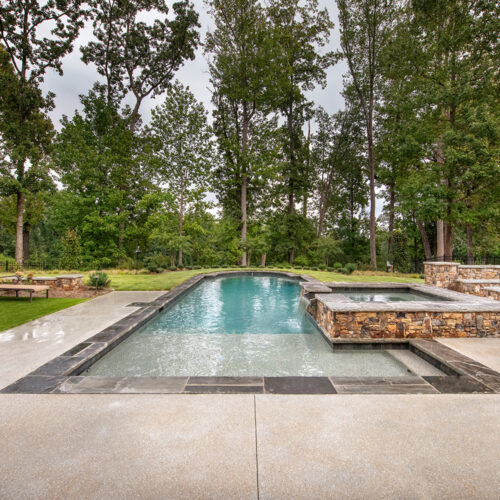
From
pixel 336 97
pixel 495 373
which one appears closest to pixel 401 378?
pixel 495 373

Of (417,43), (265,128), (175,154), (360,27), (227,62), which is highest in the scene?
(360,27)

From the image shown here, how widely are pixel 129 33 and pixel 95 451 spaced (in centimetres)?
2247

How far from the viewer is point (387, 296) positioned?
27.6ft

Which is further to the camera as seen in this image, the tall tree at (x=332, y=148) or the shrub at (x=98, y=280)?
the tall tree at (x=332, y=148)

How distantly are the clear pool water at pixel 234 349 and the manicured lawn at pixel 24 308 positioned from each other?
2.26 m

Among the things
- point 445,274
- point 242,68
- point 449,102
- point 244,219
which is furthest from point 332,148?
point 445,274

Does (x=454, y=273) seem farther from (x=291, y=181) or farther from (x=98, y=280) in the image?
(x=291, y=181)

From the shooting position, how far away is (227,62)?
675 inches

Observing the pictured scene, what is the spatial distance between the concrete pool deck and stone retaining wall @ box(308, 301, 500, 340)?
1791 mm

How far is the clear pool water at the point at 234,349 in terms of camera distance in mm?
3602

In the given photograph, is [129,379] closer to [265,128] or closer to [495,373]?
[495,373]

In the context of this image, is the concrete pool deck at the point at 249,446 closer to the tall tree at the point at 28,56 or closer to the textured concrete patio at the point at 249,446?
the textured concrete patio at the point at 249,446

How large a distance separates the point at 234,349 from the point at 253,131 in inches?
710

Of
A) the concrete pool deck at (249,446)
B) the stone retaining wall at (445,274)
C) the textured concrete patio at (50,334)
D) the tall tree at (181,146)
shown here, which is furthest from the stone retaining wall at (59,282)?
the stone retaining wall at (445,274)
